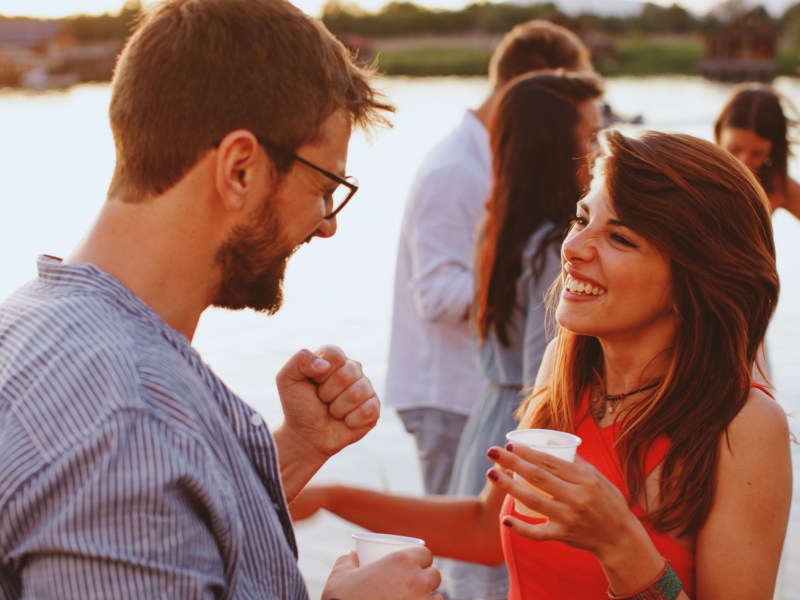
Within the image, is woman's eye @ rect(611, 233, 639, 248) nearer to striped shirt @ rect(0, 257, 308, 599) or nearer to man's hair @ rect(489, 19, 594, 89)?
striped shirt @ rect(0, 257, 308, 599)

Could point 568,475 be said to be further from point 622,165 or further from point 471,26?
point 471,26

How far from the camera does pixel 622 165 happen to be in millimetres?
2260

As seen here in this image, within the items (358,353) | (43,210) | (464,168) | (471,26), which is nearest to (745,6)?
(471,26)

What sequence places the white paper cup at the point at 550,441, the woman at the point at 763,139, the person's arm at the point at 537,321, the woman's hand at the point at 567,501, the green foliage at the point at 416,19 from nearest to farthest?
the woman's hand at the point at 567,501 → the white paper cup at the point at 550,441 → the person's arm at the point at 537,321 → the woman at the point at 763,139 → the green foliage at the point at 416,19

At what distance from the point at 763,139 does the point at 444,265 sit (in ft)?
5.33

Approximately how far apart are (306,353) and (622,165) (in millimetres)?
817

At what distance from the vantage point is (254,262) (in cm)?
168

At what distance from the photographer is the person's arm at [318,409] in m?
2.04

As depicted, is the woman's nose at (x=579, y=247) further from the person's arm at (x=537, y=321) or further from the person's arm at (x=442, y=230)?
the person's arm at (x=442, y=230)

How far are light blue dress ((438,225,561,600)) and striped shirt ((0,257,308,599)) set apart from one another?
185cm

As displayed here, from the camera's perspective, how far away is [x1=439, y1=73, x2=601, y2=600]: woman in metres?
3.30

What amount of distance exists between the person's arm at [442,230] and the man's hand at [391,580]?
228 cm

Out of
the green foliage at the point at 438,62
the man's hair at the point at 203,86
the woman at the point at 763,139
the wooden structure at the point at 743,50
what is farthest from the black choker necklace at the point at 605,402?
the wooden structure at the point at 743,50

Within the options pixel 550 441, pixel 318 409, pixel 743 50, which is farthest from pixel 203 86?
pixel 743 50
